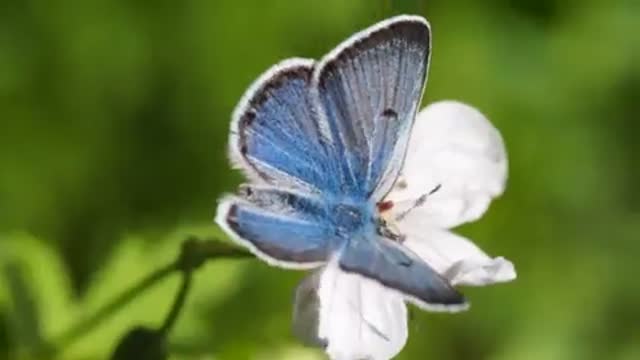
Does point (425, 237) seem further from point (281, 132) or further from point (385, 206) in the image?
point (281, 132)

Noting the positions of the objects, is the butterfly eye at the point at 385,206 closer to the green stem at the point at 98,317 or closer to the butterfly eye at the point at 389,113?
the butterfly eye at the point at 389,113

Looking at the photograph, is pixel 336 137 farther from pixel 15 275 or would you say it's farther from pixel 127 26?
pixel 127 26

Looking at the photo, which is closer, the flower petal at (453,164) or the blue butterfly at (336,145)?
the blue butterfly at (336,145)

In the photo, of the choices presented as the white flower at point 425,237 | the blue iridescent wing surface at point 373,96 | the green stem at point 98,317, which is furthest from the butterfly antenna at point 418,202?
the green stem at point 98,317

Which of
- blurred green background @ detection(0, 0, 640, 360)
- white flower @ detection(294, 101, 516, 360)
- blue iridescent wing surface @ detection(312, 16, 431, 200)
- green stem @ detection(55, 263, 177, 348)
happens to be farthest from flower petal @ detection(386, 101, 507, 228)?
blurred green background @ detection(0, 0, 640, 360)

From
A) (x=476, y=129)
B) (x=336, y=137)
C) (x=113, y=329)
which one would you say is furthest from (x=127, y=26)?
(x=336, y=137)

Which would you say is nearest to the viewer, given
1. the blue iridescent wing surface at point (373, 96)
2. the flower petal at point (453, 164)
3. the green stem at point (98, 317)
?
the blue iridescent wing surface at point (373, 96)

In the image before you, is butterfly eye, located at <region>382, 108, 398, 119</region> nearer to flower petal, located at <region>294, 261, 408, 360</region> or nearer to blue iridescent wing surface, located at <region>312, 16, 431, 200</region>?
blue iridescent wing surface, located at <region>312, 16, 431, 200</region>

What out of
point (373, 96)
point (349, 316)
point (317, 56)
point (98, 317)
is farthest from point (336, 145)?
point (317, 56)
